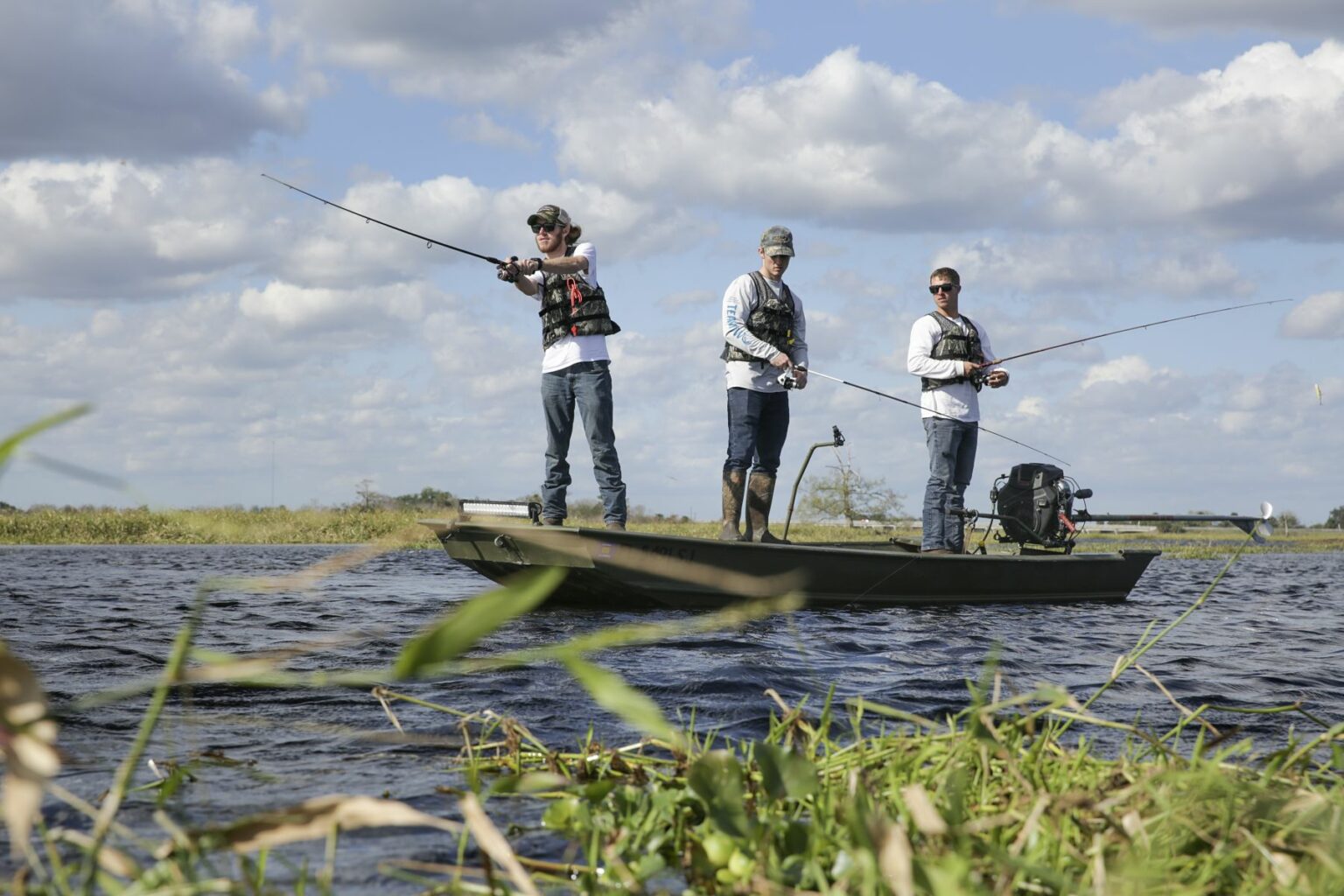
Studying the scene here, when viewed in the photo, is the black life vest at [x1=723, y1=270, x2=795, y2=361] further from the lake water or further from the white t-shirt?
the lake water

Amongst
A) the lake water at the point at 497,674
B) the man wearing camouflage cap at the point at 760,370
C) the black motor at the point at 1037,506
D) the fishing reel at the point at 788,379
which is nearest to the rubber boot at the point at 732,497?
the man wearing camouflage cap at the point at 760,370

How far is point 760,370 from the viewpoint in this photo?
8430mm

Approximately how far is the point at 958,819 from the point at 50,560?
18.9 metres

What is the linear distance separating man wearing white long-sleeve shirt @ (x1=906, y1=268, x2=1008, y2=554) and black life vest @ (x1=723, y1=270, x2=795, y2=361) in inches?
57.2

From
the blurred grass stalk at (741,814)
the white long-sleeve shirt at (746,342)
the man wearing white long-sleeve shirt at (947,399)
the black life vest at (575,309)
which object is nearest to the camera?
the blurred grass stalk at (741,814)

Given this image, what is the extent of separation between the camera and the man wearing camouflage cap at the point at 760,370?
8414mm

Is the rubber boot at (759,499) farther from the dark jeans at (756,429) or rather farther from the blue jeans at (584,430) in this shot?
the blue jeans at (584,430)

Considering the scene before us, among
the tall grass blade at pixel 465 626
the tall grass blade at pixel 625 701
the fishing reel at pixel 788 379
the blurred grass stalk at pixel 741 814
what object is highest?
the fishing reel at pixel 788 379

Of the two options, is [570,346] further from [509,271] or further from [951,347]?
[951,347]

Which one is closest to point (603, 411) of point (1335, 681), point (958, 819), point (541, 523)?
point (541, 523)

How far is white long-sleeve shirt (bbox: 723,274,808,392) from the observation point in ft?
27.1

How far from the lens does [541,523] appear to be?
791 centimetres

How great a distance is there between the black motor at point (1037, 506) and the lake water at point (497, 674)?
707 mm

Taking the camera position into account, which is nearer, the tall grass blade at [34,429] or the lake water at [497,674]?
the tall grass blade at [34,429]
